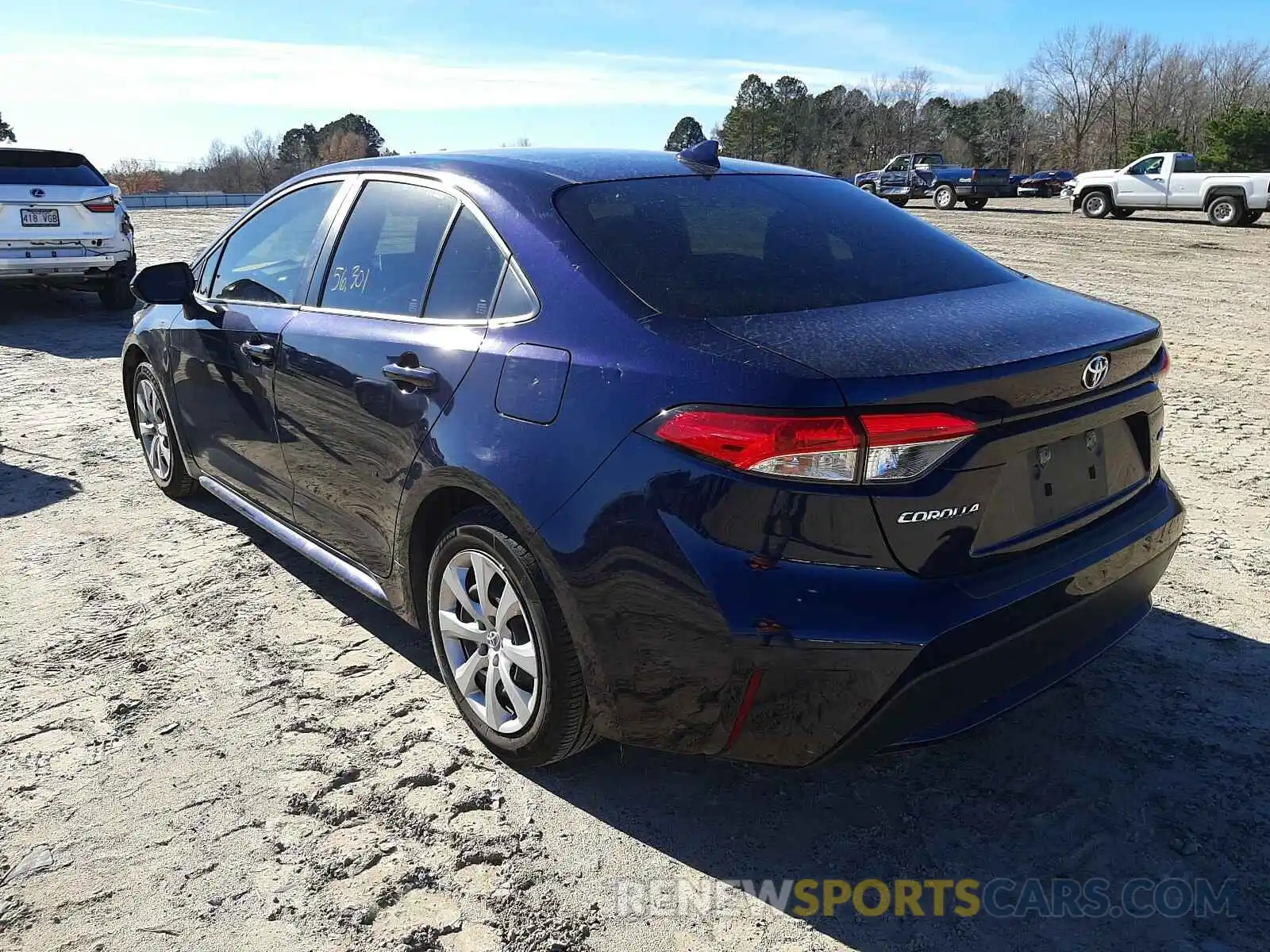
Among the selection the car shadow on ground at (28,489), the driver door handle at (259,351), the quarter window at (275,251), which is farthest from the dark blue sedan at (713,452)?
the car shadow on ground at (28,489)

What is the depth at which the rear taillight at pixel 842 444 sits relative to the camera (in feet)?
6.60

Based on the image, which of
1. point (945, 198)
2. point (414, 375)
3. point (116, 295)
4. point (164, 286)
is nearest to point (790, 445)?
point (414, 375)

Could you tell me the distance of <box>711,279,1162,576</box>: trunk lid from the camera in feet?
6.78

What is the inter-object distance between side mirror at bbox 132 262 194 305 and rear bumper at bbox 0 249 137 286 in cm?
721

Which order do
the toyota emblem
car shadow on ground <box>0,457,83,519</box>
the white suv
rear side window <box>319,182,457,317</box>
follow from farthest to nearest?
the white suv
car shadow on ground <box>0,457,83,519</box>
rear side window <box>319,182,457,317</box>
the toyota emblem

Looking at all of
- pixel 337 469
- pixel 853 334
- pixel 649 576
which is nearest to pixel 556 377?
pixel 649 576

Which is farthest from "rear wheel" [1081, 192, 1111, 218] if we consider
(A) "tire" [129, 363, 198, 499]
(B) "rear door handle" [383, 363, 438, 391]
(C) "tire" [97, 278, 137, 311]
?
(B) "rear door handle" [383, 363, 438, 391]

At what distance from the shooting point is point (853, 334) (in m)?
2.25

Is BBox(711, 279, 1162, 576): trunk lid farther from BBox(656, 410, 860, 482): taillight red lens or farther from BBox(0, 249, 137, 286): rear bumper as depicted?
BBox(0, 249, 137, 286): rear bumper

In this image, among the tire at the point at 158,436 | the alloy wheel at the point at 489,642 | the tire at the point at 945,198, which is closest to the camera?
the alloy wheel at the point at 489,642

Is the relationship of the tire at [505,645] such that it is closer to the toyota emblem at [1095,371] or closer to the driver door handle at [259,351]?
the driver door handle at [259,351]

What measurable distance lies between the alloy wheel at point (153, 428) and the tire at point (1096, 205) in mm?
25417

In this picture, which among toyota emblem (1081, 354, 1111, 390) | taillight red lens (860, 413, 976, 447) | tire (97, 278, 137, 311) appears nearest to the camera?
taillight red lens (860, 413, 976, 447)

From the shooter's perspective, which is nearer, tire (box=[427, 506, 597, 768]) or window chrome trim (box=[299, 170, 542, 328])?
tire (box=[427, 506, 597, 768])
